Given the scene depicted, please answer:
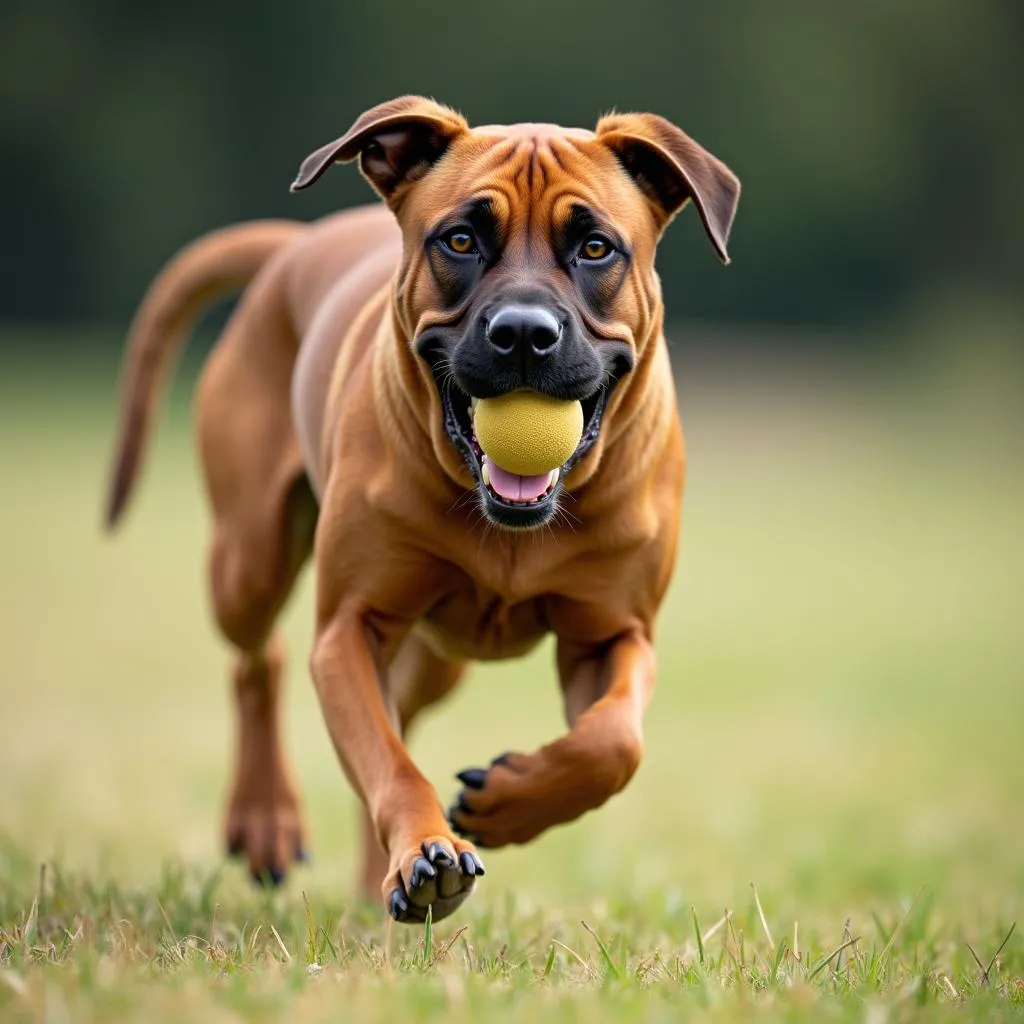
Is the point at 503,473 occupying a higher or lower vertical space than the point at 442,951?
higher

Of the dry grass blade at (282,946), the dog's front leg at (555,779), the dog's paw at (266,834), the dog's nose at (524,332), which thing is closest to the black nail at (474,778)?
the dog's front leg at (555,779)

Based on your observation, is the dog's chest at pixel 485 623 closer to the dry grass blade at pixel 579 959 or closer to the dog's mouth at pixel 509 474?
the dog's mouth at pixel 509 474

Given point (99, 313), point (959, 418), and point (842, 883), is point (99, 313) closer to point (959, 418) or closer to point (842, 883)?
point (959, 418)

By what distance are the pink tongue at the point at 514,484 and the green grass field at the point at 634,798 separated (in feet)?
3.29

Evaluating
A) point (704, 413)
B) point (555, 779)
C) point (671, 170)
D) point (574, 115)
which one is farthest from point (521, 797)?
point (574, 115)

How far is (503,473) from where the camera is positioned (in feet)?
14.2

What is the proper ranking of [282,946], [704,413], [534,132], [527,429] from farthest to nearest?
[704,413] → [534,132] → [527,429] → [282,946]

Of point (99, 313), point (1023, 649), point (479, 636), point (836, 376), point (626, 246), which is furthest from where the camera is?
point (99, 313)

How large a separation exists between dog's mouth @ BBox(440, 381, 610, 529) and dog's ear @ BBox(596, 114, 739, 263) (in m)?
0.54

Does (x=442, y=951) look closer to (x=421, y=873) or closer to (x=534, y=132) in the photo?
(x=421, y=873)

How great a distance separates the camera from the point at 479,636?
16.1 feet

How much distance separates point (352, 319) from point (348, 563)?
1024 mm

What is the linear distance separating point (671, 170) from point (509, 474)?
3.09 ft

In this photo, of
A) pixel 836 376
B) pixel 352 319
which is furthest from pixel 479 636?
pixel 836 376
